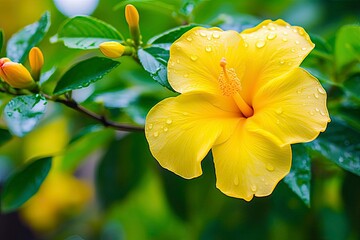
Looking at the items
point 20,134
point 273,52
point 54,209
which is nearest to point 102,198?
point 54,209

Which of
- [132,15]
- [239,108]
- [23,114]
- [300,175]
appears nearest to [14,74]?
[23,114]

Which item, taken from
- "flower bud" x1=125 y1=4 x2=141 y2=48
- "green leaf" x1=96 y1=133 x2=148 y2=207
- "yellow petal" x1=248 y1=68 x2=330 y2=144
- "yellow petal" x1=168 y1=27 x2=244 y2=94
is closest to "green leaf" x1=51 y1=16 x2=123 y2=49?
"flower bud" x1=125 y1=4 x2=141 y2=48

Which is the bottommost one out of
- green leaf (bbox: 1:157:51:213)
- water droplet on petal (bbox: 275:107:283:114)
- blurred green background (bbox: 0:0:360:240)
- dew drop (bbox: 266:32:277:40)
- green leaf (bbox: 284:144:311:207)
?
blurred green background (bbox: 0:0:360:240)

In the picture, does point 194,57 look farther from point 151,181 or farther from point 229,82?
point 151,181

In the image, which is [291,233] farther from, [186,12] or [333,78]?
[186,12]

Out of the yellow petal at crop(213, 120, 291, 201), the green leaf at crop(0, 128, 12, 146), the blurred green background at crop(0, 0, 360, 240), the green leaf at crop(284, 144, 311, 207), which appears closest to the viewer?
the yellow petal at crop(213, 120, 291, 201)

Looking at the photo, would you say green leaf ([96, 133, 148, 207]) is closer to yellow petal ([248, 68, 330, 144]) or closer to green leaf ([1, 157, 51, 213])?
green leaf ([1, 157, 51, 213])

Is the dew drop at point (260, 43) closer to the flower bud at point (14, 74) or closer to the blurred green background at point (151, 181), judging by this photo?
the blurred green background at point (151, 181)
